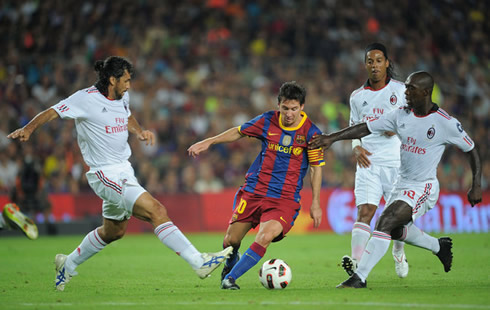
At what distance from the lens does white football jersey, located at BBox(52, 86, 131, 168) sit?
8.02 metres

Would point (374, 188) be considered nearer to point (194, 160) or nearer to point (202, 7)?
point (194, 160)

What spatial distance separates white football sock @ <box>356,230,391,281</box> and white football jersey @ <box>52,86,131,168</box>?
300 centimetres

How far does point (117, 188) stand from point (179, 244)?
1.00 m

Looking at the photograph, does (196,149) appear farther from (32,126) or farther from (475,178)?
(475,178)

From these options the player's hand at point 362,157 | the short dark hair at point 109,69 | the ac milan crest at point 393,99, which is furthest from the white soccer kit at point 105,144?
the ac milan crest at point 393,99

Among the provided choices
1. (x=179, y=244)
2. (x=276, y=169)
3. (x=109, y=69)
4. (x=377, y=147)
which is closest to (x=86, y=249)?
(x=179, y=244)

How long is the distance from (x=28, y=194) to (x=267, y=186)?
11.1m

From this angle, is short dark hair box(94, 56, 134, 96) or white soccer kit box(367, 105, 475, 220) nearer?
white soccer kit box(367, 105, 475, 220)

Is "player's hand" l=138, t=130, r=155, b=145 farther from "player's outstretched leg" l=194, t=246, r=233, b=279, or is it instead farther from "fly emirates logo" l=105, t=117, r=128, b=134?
"player's outstretched leg" l=194, t=246, r=233, b=279

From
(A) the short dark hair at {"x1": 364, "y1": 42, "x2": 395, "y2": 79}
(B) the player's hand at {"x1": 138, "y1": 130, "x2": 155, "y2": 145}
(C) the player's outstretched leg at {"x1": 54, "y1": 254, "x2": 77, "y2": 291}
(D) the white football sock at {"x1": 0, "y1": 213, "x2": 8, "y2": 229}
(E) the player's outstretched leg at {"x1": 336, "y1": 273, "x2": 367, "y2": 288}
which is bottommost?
(E) the player's outstretched leg at {"x1": 336, "y1": 273, "x2": 367, "y2": 288}

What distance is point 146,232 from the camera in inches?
755

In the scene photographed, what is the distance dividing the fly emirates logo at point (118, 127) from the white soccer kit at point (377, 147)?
3.04 metres

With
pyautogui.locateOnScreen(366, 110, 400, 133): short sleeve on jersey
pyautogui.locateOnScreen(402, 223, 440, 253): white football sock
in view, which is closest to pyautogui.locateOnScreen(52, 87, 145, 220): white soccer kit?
pyautogui.locateOnScreen(366, 110, 400, 133): short sleeve on jersey

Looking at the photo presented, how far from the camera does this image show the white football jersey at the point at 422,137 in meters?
7.92
